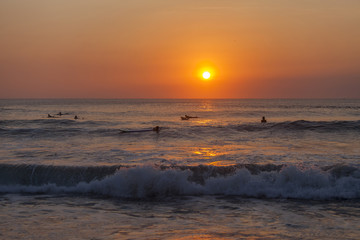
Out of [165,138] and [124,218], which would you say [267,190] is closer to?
[124,218]

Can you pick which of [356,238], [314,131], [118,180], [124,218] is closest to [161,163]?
[118,180]

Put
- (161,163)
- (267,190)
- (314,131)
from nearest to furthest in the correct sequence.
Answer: (267,190)
(161,163)
(314,131)

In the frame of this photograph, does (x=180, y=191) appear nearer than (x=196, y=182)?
Yes

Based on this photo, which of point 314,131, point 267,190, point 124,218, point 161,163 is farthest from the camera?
point 314,131

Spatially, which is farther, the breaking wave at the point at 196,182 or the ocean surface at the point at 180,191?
the breaking wave at the point at 196,182

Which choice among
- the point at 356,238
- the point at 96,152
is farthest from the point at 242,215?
the point at 96,152

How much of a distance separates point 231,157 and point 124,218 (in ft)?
Answer: 26.6

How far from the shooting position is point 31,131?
27.3 m

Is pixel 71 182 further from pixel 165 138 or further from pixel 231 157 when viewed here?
pixel 165 138

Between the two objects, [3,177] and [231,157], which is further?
[231,157]

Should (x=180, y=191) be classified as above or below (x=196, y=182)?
below

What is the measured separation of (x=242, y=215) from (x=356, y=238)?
2.62 meters

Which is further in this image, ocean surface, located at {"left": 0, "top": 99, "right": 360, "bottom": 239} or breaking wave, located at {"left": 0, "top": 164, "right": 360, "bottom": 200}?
breaking wave, located at {"left": 0, "top": 164, "right": 360, "bottom": 200}

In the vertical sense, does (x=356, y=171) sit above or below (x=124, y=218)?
above
